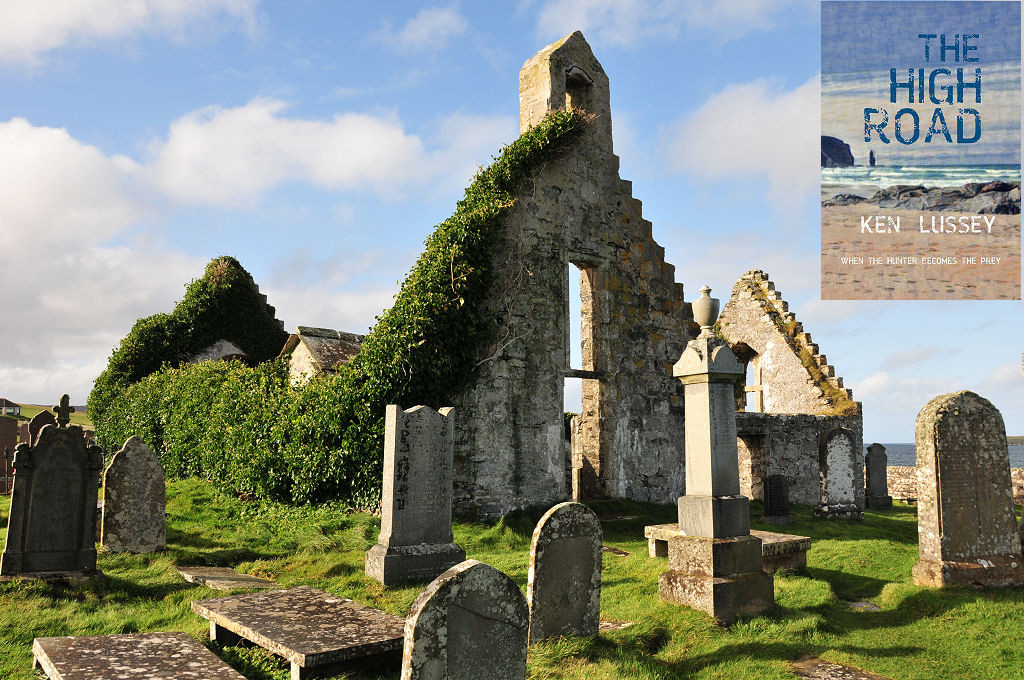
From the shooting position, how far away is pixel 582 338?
14.6 m

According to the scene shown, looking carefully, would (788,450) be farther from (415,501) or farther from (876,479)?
(415,501)

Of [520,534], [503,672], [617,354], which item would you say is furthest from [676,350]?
[503,672]

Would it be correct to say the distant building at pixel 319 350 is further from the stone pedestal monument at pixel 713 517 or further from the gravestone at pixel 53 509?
the stone pedestal monument at pixel 713 517

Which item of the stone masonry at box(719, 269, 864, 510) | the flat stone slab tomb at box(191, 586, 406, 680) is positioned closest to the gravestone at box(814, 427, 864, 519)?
the stone masonry at box(719, 269, 864, 510)

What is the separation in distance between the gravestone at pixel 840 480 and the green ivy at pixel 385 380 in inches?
325

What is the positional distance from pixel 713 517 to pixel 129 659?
5314 millimetres

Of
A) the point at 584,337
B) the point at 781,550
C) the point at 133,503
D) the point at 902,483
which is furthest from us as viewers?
the point at 902,483

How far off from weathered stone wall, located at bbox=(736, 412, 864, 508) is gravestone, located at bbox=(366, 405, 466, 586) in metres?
11.9

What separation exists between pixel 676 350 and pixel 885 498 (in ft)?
27.2

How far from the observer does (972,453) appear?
7.94 metres

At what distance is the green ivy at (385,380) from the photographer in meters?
11.5

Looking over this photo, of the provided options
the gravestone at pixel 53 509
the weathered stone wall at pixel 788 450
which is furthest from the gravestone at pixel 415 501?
the weathered stone wall at pixel 788 450

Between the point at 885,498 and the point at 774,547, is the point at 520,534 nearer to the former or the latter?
the point at 774,547

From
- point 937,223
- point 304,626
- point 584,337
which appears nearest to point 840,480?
point 584,337
